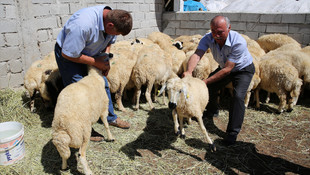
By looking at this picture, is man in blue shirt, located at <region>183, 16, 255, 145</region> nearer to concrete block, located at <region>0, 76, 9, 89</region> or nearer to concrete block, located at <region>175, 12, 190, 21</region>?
concrete block, located at <region>0, 76, 9, 89</region>

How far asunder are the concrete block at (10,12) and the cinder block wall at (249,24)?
5.80 m

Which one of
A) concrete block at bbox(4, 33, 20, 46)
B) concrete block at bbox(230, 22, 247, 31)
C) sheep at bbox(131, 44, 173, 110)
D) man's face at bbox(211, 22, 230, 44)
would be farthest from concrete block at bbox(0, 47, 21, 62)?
concrete block at bbox(230, 22, 247, 31)

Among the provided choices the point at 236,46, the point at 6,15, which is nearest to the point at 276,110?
the point at 236,46

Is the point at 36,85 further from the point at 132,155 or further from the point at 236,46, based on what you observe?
the point at 236,46

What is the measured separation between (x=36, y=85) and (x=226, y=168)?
13.3 feet

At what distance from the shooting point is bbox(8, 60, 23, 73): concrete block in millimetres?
5141

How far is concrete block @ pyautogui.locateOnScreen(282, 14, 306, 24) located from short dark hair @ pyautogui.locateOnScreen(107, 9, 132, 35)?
6240 mm

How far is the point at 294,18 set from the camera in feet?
23.0

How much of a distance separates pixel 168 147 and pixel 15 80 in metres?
4.01

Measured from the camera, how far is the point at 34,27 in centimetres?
536

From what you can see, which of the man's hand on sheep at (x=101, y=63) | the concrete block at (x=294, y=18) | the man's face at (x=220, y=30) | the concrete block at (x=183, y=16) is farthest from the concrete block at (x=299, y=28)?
the man's hand on sheep at (x=101, y=63)

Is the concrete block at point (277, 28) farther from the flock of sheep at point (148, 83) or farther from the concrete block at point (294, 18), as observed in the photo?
the flock of sheep at point (148, 83)

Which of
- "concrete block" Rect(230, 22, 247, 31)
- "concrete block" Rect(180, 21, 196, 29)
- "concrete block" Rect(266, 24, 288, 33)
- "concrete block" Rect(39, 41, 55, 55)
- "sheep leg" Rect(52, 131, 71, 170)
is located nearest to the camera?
"sheep leg" Rect(52, 131, 71, 170)

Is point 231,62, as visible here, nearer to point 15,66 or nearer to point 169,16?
point 15,66
